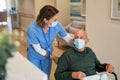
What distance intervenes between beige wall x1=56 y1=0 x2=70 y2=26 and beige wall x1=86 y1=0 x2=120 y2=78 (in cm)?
374

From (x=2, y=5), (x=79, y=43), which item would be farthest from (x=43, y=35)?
(x=2, y=5)

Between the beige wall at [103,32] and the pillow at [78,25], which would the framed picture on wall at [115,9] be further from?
the pillow at [78,25]

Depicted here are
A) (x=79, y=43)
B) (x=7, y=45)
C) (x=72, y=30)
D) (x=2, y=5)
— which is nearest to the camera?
(x=7, y=45)

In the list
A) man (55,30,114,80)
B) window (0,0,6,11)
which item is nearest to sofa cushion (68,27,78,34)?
man (55,30,114,80)

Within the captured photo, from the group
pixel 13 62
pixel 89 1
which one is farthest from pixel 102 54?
pixel 13 62

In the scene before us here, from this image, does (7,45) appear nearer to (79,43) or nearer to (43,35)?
(79,43)

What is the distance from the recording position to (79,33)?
2.12 m

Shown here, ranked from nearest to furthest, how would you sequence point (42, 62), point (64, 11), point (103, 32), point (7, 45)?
point (7, 45) < point (42, 62) < point (103, 32) < point (64, 11)

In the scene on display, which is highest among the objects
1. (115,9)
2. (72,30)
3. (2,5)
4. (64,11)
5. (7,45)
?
(2,5)

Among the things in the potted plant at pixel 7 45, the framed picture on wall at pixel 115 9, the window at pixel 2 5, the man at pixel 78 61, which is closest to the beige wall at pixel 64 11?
the framed picture on wall at pixel 115 9

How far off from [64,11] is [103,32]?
4.20 m

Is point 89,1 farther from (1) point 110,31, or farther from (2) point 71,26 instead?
(2) point 71,26

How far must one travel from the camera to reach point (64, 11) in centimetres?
711

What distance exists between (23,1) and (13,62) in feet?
29.8
